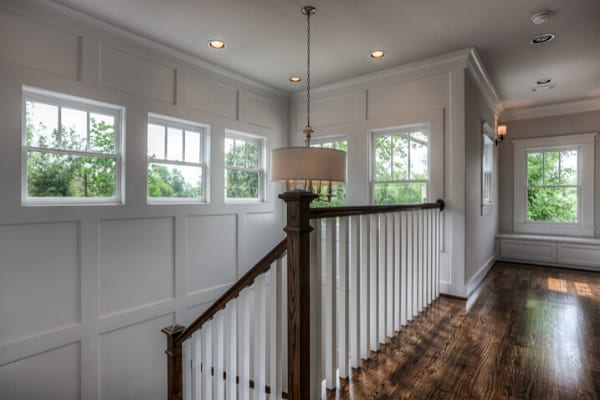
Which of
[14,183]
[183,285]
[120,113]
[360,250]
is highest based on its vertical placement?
[120,113]

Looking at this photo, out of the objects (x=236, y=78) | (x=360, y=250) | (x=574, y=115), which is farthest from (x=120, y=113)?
(x=574, y=115)

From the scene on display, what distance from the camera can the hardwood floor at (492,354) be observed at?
178 centimetres

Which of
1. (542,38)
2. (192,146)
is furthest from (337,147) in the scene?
(542,38)

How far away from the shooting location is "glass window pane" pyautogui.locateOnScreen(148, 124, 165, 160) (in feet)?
11.1

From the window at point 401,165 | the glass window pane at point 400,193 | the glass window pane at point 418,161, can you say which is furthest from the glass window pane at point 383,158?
the glass window pane at point 418,161

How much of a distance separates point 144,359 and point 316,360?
96.5 inches

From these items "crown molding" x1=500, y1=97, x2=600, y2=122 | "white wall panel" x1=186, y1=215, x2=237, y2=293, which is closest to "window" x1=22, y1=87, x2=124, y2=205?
"white wall panel" x1=186, y1=215, x2=237, y2=293

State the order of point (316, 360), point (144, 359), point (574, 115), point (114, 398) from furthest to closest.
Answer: point (574, 115), point (144, 359), point (114, 398), point (316, 360)

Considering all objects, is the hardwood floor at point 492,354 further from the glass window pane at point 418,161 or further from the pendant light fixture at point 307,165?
the glass window pane at point 418,161

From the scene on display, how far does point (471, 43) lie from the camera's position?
10.6 ft

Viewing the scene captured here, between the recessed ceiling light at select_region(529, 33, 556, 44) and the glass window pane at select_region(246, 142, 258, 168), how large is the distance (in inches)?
132

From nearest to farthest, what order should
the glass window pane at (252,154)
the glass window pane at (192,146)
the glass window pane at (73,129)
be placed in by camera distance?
the glass window pane at (73,129) → the glass window pane at (192,146) → the glass window pane at (252,154)

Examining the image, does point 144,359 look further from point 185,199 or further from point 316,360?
point 316,360

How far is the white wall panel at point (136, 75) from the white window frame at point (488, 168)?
13.1ft
